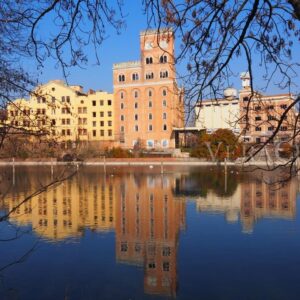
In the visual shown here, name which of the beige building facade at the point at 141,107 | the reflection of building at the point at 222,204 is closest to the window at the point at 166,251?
the reflection of building at the point at 222,204

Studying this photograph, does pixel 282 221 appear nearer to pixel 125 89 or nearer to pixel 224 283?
pixel 224 283

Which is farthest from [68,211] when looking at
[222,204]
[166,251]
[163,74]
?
[163,74]

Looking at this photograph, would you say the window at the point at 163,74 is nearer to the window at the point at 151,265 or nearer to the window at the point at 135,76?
the window at the point at 135,76

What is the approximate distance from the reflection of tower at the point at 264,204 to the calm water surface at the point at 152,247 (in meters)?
0.04

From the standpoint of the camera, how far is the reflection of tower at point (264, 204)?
13.9 meters

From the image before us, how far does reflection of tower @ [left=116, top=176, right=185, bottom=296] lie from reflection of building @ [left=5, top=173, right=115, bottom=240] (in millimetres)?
611

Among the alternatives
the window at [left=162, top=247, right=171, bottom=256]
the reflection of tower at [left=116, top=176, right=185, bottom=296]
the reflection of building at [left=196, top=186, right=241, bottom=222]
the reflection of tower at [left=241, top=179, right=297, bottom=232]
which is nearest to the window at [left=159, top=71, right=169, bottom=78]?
the reflection of tower at [left=241, top=179, right=297, bottom=232]

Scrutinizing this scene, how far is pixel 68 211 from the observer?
15.8 m

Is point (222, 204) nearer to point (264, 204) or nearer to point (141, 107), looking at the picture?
point (264, 204)

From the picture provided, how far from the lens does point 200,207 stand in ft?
52.0

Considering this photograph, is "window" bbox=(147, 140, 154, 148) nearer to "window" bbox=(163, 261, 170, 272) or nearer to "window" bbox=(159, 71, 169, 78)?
"window" bbox=(159, 71, 169, 78)

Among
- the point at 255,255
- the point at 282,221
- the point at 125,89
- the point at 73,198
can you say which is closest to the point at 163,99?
the point at 125,89

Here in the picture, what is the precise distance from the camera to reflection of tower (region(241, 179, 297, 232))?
546 inches

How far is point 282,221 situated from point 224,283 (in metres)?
6.17
